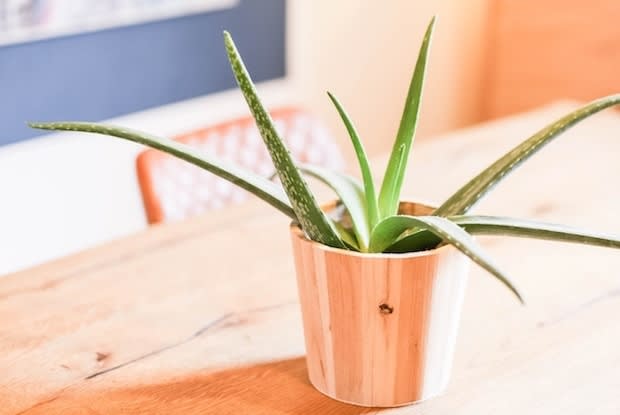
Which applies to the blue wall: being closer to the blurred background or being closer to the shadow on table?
the blurred background

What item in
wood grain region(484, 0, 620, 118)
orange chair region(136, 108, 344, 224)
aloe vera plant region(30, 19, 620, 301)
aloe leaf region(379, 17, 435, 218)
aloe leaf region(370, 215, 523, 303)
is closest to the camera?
aloe leaf region(370, 215, 523, 303)

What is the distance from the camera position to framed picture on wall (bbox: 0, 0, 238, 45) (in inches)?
73.8

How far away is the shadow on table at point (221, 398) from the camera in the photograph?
788 millimetres

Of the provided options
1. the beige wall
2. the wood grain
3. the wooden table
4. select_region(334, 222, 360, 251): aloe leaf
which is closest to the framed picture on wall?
the beige wall

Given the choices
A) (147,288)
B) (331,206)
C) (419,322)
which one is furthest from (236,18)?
(419,322)

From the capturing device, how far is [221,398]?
80 centimetres

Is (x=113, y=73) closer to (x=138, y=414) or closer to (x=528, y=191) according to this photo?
(x=528, y=191)

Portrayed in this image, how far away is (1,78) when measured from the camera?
1895 mm

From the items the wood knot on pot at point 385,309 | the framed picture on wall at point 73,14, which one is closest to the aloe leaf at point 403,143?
the wood knot on pot at point 385,309

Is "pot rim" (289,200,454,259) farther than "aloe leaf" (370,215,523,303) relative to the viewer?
Yes

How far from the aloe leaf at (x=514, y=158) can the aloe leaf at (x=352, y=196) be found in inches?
2.7

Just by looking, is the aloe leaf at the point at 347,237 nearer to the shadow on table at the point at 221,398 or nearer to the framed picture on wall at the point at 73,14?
the shadow on table at the point at 221,398

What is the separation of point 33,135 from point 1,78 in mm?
160

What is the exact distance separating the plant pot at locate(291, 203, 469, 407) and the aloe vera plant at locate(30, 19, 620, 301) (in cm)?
3
